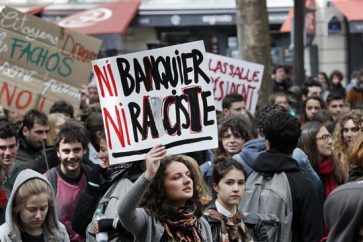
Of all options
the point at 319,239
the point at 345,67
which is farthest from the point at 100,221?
the point at 345,67

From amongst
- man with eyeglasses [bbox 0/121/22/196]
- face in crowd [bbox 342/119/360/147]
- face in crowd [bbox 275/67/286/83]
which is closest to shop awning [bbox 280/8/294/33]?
face in crowd [bbox 275/67/286/83]

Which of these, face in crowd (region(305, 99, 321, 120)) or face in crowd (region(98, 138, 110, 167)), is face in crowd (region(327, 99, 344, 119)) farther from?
face in crowd (region(98, 138, 110, 167))

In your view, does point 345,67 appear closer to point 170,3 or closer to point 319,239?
point 170,3

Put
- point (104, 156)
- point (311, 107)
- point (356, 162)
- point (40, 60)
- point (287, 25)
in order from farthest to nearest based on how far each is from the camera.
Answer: point (287, 25) < point (40, 60) < point (311, 107) < point (104, 156) < point (356, 162)

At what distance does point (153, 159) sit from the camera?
16.4ft

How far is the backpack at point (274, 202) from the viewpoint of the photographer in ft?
18.9

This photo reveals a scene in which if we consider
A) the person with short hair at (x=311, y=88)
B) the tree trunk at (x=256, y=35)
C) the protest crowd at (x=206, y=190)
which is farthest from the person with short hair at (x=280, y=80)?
the protest crowd at (x=206, y=190)

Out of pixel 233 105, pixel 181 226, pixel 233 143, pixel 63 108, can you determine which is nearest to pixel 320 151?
pixel 233 143

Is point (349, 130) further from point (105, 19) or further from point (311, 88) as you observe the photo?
point (105, 19)

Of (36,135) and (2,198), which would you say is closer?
(2,198)

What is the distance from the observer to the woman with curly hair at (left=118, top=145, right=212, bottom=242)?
504cm

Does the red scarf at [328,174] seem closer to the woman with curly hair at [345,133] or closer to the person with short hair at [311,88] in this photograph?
the woman with curly hair at [345,133]

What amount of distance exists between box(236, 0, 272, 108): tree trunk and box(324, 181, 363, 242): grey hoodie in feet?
33.2

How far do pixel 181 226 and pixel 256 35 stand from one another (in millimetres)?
9578
